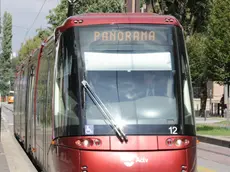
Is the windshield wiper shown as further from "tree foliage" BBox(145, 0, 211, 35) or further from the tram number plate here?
"tree foliage" BBox(145, 0, 211, 35)

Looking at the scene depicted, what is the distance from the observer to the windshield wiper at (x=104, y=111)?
7.07m

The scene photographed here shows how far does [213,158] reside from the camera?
582 inches

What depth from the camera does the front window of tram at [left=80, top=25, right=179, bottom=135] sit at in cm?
722

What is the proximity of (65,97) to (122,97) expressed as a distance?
33.0 inches

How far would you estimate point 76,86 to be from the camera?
24.2 feet

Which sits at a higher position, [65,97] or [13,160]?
[65,97]

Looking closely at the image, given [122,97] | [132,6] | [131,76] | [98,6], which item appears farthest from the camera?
[98,6]

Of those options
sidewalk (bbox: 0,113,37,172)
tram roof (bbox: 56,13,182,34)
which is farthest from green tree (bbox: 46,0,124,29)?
tram roof (bbox: 56,13,182,34)

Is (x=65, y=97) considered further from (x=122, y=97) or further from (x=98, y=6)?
(x=98, y=6)

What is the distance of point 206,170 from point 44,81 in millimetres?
4552

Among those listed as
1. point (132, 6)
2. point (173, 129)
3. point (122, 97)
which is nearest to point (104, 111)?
point (122, 97)

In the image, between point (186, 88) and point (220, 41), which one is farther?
point (220, 41)

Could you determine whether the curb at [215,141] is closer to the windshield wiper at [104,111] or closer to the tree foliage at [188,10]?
the windshield wiper at [104,111]

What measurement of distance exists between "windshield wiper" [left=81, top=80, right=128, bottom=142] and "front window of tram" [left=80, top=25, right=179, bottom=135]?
1.4 inches
